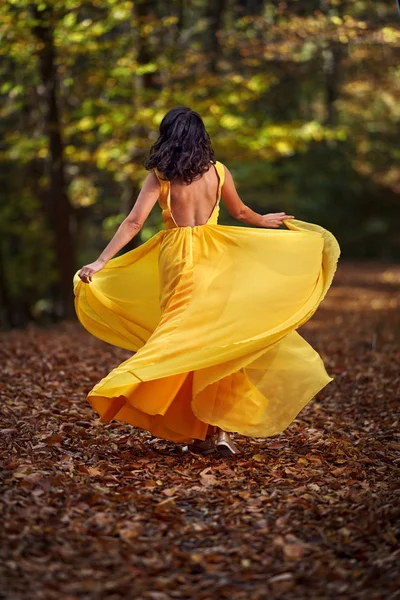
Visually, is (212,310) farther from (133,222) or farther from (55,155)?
(55,155)

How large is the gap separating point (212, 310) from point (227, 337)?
194mm

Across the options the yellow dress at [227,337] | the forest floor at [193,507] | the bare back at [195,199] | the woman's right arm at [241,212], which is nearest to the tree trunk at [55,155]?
the forest floor at [193,507]

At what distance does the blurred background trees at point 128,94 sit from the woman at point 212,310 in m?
5.63

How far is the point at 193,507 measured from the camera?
4.31 m

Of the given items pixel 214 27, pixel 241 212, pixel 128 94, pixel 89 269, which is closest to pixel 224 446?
pixel 89 269

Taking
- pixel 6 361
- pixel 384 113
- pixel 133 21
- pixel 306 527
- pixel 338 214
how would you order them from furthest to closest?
pixel 338 214, pixel 384 113, pixel 133 21, pixel 6 361, pixel 306 527

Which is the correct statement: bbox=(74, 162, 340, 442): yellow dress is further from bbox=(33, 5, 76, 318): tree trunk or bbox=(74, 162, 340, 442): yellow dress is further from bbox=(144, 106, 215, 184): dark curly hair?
bbox=(33, 5, 76, 318): tree trunk

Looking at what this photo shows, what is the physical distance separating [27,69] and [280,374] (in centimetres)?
965

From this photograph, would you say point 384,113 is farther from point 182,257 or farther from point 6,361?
point 182,257

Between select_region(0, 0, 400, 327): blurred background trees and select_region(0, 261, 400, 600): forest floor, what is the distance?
599 cm

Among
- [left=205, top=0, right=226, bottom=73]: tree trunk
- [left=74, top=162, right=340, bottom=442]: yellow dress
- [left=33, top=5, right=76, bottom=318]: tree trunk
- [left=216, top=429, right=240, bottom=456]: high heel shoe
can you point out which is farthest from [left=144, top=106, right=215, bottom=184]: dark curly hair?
[left=205, top=0, right=226, bottom=73]: tree trunk

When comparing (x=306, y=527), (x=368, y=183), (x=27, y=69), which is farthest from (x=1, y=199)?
(x=368, y=183)

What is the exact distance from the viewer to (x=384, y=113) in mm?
24938

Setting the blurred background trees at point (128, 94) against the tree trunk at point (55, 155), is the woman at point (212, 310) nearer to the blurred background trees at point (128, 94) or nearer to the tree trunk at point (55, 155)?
the blurred background trees at point (128, 94)
